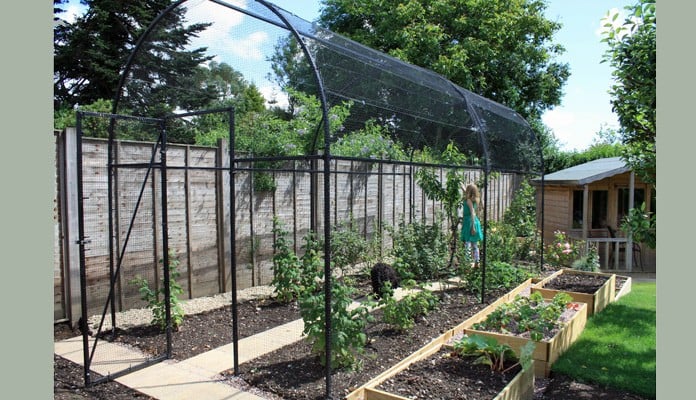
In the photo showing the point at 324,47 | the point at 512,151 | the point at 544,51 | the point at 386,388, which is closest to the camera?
the point at 386,388

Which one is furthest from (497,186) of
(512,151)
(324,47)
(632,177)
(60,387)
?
(60,387)

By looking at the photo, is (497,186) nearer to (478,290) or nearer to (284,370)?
(478,290)

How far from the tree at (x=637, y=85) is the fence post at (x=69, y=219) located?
5.09 meters

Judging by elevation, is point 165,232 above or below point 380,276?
above

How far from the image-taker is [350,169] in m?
7.80

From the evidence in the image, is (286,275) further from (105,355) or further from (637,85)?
(637,85)

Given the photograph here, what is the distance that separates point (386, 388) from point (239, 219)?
3.55m

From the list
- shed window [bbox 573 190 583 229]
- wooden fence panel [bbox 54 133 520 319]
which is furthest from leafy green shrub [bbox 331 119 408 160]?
shed window [bbox 573 190 583 229]

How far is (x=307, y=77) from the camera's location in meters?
4.14

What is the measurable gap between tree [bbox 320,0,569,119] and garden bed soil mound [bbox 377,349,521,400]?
42.1ft

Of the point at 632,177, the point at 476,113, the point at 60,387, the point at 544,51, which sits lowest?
the point at 60,387

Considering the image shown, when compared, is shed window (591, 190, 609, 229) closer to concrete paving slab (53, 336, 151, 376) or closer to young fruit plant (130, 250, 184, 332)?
young fruit plant (130, 250, 184, 332)

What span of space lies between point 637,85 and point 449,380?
2905 mm

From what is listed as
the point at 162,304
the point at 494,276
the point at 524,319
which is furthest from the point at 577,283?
the point at 162,304
